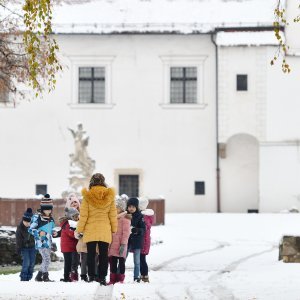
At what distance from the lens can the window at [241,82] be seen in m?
36.4

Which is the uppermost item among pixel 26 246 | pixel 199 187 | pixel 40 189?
pixel 199 187

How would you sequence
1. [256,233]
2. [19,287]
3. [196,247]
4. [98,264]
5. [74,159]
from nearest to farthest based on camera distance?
[19,287], [98,264], [196,247], [256,233], [74,159]

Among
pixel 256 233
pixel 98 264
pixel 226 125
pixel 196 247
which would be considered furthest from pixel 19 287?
pixel 226 125

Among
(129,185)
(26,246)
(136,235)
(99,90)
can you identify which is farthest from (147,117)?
(136,235)

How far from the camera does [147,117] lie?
37.0 m

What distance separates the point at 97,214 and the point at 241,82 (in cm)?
2441

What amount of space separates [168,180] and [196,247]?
1413cm

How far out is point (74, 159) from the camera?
1258 inches

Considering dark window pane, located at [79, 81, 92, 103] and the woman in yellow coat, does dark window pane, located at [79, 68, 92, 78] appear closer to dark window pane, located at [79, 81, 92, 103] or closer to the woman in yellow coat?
dark window pane, located at [79, 81, 92, 103]

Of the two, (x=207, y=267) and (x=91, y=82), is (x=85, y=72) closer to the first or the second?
(x=91, y=82)

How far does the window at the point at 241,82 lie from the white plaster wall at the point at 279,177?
232 cm

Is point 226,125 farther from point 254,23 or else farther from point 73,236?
point 73,236

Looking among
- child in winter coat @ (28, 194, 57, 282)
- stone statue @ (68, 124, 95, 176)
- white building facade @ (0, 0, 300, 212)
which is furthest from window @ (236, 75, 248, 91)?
child in winter coat @ (28, 194, 57, 282)

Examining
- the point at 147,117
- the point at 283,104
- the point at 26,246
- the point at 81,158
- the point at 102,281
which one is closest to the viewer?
the point at 102,281
